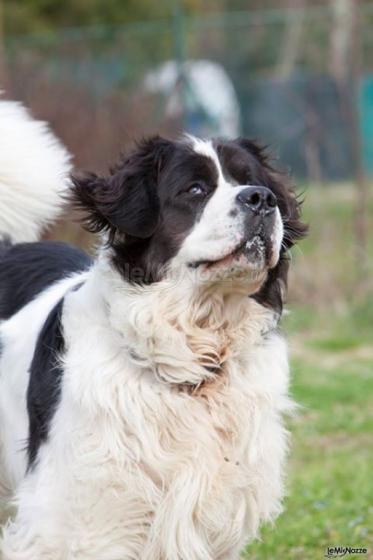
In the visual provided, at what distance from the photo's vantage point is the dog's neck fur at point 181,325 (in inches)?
165

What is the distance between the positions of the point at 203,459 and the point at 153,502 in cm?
24

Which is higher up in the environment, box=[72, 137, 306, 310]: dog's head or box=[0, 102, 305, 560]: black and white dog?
box=[72, 137, 306, 310]: dog's head

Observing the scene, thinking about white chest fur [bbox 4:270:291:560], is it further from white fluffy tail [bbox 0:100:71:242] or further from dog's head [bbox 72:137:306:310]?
white fluffy tail [bbox 0:100:71:242]

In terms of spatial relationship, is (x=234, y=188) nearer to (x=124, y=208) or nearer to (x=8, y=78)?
(x=124, y=208)

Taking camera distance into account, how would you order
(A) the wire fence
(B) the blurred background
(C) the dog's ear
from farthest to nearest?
1. (A) the wire fence
2. (B) the blurred background
3. (C) the dog's ear

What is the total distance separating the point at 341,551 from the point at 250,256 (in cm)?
197

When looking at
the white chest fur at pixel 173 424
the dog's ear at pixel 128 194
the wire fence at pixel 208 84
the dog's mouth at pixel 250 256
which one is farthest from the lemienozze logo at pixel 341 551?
the wire fence at pixel 208 84

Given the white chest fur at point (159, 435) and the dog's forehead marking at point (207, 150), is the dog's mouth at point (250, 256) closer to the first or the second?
the white chest fur at point (159, 435)

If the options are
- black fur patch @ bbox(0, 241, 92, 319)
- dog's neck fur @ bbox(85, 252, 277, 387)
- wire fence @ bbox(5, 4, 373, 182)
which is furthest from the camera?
wire fence @ bbox(5, 4, 373, 182)

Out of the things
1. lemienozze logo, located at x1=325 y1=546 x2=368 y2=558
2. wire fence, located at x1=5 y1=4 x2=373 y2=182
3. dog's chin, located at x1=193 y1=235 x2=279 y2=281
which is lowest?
wire fence, located at x1=5 y1=4 x2=373 y2=182

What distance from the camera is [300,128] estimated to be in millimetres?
16422

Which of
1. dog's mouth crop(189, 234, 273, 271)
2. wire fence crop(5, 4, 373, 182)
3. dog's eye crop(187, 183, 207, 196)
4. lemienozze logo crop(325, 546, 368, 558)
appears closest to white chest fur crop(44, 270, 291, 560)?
dog's mouth crop(189, 234, 273, 271)

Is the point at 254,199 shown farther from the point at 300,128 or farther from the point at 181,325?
the point at 300,128

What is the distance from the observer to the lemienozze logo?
17.5 feet
